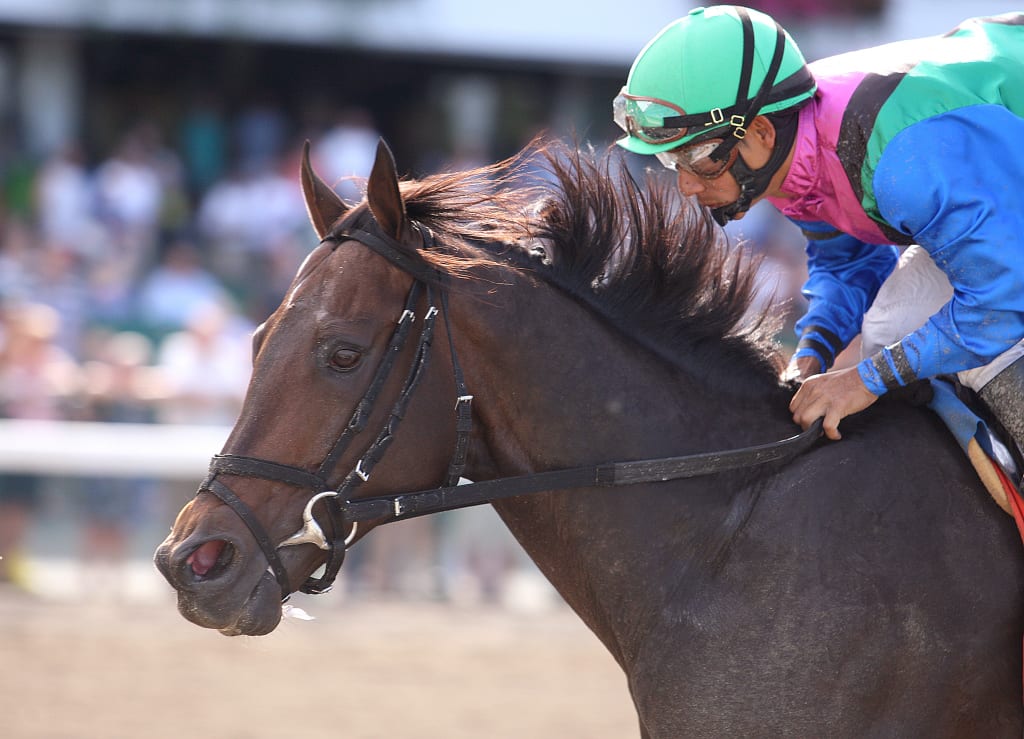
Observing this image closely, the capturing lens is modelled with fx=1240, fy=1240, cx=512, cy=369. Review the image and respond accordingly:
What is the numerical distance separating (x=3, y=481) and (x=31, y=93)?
6.81 meters

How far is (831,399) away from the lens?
271 centimetres

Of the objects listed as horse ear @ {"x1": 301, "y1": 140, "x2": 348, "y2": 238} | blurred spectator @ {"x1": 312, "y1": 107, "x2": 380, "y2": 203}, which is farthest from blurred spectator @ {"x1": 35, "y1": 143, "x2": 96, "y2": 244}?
horse ear @ {"x1": 301, "y1": 140, "x2": 348, "y2": 238}

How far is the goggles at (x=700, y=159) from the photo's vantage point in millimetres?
2752

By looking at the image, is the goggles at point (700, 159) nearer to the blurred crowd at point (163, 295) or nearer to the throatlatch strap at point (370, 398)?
the throatlatch strap at point (370, 398)

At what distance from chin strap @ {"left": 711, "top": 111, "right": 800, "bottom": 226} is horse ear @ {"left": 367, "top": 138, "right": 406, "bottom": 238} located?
0.76 m

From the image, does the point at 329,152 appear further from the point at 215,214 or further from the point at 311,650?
the point at 311,650

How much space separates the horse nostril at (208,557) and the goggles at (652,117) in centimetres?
125

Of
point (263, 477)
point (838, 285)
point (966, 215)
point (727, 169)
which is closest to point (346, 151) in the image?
point (838, 285)

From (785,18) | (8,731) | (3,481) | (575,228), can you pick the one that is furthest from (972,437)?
(785,18)

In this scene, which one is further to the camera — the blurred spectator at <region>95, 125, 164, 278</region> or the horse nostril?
the blurred spectator at <region>95, 125, 164, 278</region>

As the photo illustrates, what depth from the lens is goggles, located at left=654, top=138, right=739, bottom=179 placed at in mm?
2752

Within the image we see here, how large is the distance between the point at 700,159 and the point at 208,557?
1.36 m

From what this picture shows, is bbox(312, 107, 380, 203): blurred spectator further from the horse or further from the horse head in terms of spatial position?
the horse head

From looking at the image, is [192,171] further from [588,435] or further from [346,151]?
[588,435]
